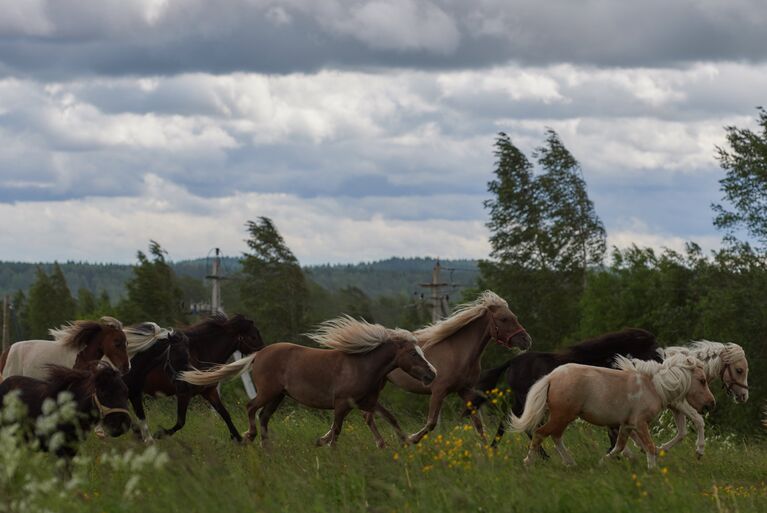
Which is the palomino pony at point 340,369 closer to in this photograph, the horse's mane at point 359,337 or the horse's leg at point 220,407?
the horse's mane at point 359,337

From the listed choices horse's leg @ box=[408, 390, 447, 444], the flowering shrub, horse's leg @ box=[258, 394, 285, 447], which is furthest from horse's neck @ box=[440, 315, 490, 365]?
the flowering shrub

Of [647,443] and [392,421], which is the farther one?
[392,421]

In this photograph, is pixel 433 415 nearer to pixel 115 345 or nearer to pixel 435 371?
pixel 435 371

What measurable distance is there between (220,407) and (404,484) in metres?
5.97

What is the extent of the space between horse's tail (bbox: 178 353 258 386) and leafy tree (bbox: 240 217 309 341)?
46881mm

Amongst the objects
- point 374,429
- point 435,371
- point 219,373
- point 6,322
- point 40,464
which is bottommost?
point 6,322

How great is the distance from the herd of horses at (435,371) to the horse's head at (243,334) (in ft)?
2.31

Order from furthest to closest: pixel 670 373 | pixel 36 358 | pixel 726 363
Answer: pixel 36 358 → pixel 726 363 → pixel 670 373

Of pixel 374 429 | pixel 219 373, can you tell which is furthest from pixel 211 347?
pixel 374 429

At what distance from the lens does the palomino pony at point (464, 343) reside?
49.1 feet

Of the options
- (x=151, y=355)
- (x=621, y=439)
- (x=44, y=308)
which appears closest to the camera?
(x=621, y=439)

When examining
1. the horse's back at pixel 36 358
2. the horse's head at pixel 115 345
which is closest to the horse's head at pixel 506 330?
the horse's head at pixel 115 345

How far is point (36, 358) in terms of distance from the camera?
15.4 meters

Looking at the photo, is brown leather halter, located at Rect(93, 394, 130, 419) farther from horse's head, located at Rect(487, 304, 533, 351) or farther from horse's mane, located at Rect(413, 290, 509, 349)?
horse's head, located at Rect(487, 304, 533, 351)
